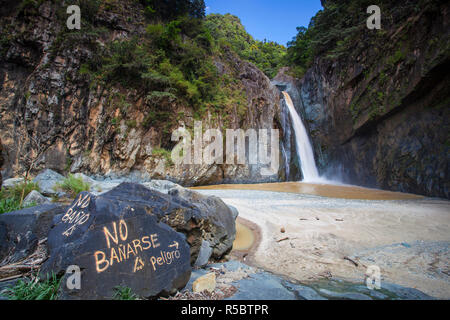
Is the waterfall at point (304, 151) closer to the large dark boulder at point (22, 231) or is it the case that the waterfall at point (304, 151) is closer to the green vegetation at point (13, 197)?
the green vegetation at point (13, 197)

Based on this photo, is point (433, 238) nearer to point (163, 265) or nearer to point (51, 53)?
point (163, 265)

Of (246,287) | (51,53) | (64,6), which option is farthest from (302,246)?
(64,6)

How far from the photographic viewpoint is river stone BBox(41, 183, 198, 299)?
1.55 metres

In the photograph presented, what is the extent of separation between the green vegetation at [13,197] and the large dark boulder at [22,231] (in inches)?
50.3

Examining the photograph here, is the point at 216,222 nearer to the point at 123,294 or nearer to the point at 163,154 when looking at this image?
the point at 123,294

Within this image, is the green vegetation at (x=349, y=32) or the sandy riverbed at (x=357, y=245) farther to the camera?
the green vegetation at (x=349, y=32)

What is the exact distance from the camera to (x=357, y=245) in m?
3.23

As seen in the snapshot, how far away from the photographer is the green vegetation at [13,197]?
349 centimetres

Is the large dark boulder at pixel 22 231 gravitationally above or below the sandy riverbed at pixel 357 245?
above

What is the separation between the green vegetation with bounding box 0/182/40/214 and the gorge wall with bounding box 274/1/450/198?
42.2 ft

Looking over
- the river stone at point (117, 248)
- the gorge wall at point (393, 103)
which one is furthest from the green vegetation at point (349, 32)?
the river stone at point (117, 248)

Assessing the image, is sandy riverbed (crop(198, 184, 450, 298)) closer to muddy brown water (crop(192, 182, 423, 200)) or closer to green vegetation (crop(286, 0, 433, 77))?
muddy brown water (crop(192, 182, 423, 200))
